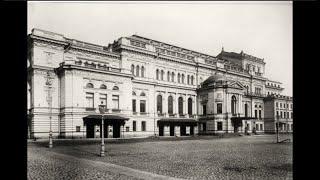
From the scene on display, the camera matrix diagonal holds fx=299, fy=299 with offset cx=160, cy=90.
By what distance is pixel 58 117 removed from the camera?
3822 cm

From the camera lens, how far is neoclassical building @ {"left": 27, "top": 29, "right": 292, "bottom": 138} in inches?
1479

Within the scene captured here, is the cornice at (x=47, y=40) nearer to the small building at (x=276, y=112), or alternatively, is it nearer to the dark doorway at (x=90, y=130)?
the dark doorway at (x=90, y=130)

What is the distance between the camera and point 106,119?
3878 cm

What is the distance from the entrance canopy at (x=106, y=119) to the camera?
37656 mm

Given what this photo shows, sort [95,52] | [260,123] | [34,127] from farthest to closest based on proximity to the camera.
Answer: [260,123], [95,52], [34,127]

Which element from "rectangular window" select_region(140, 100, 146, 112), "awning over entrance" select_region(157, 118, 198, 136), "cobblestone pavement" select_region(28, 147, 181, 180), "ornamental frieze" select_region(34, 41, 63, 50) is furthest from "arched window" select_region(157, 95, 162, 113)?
"cobblestone pavement" select_region(28, 147, 181, 180)

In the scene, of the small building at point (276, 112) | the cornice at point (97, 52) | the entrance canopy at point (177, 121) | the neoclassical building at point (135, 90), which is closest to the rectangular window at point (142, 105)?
the neoclassical building at point (135, 90)

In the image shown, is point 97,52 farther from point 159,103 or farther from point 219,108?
point 219,108

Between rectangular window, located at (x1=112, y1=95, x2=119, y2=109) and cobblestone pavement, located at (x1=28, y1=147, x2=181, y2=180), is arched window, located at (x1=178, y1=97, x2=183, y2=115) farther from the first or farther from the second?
cobblestone pavement, located at (x1=28, y1=147, x2=181, y2=180)

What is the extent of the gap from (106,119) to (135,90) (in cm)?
931

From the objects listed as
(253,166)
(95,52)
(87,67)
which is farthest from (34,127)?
(253,166)

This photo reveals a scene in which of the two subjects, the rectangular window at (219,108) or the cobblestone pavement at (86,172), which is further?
the rectangular window at (219,108)

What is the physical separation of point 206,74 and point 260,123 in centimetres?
1874
